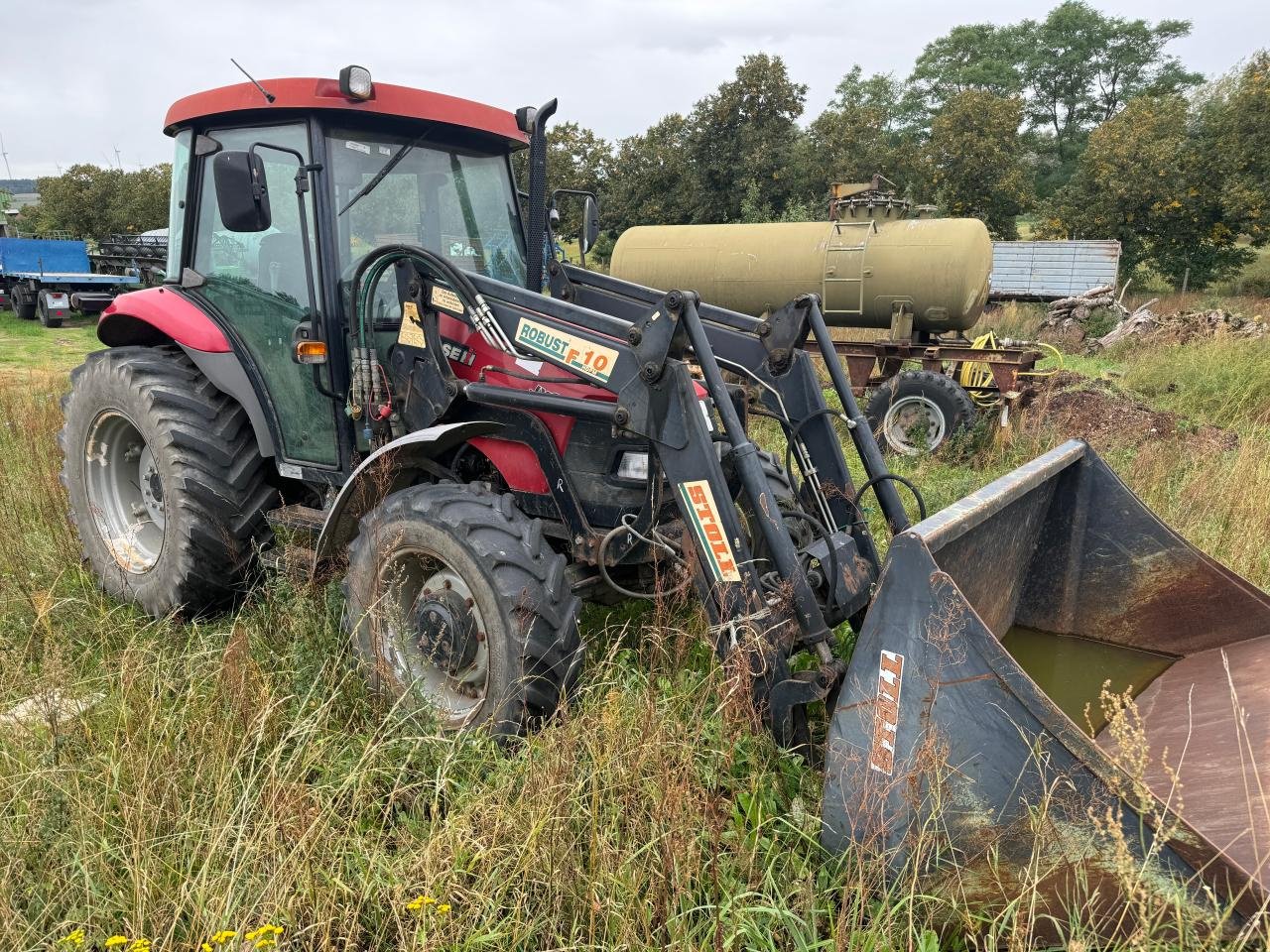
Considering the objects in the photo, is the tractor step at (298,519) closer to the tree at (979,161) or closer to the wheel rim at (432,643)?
→ the wheel rim at (432,643)

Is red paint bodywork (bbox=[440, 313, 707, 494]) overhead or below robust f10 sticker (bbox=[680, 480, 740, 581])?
overhead

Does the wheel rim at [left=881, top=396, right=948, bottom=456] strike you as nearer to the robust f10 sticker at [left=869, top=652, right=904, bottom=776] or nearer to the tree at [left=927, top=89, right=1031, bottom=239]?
the robust f10 sticker at [left=869, top=652, right=904, bottom=776]

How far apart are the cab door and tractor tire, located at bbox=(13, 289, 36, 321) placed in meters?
19.6

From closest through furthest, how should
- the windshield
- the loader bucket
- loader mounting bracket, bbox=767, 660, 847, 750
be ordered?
the loader bucket
loader mounting bracket, bbox=767, 660, 847, 750
the windshield

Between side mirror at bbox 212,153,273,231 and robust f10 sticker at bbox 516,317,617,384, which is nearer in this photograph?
robust f10 sticker at bbox 516,317,617,384

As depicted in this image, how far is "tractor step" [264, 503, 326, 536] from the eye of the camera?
388cm

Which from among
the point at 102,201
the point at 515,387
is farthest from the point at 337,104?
the point at 102,201

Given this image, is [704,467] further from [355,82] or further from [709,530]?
[355,82]

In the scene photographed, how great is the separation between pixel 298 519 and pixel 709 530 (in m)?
2.17

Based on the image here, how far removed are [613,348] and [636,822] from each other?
156cm

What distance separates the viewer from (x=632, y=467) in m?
3.26

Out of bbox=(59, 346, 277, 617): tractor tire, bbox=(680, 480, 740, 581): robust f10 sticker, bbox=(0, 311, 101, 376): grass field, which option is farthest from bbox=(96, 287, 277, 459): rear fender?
bbox=(0, 311, 101, 376): grass field

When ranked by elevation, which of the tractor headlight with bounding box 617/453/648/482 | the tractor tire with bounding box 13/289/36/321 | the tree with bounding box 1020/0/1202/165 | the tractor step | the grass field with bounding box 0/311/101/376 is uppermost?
the tree with bounding box 1020/0/1202/165

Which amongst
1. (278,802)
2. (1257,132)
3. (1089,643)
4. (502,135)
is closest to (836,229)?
(502,135)
